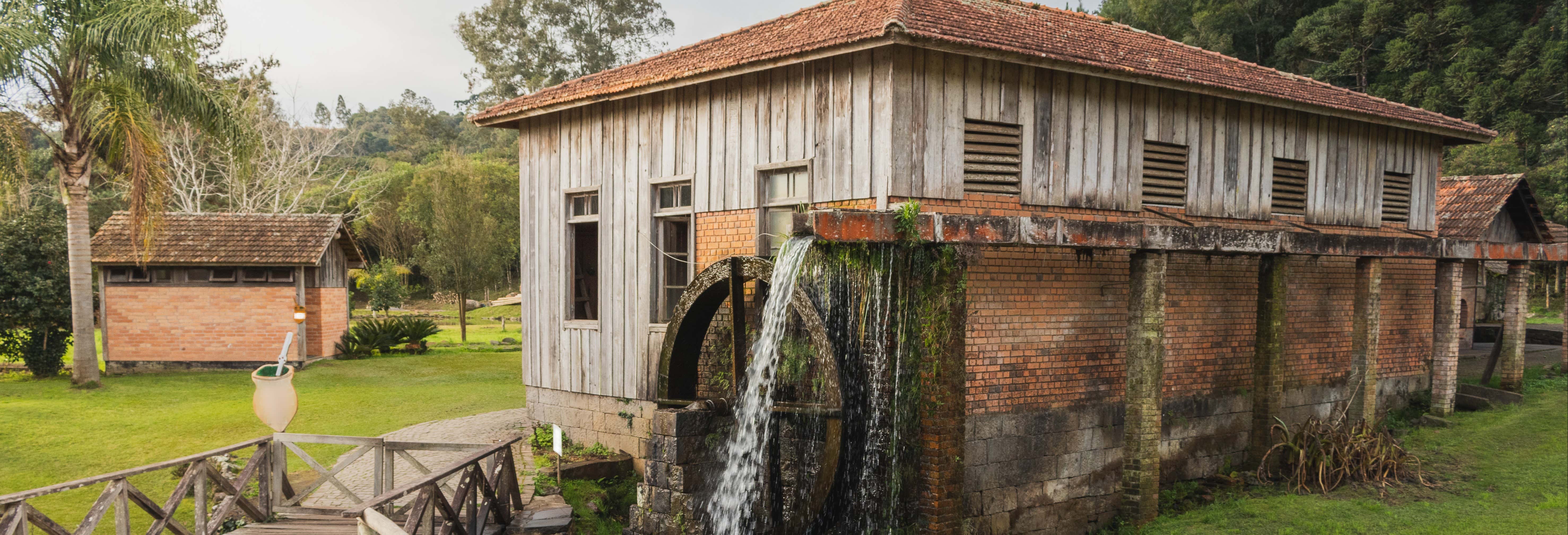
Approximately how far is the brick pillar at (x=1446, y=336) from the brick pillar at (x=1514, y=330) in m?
1.15

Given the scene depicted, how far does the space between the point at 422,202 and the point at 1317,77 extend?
103 ft

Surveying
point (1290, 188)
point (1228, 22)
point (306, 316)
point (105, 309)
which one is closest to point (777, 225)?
point (1290, 188)

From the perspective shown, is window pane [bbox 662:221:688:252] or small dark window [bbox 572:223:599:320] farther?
small dark window [bbox 572:223:599:320]

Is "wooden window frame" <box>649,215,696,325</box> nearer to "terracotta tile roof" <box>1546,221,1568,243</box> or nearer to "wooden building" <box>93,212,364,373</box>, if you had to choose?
"wooden building" <box>93,212,364,373</box>

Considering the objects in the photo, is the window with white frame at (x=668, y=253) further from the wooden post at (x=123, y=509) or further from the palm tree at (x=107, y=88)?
the palm tree at (x=107, y=88)

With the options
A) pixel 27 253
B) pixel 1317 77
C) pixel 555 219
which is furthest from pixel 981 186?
pixel 1317 77

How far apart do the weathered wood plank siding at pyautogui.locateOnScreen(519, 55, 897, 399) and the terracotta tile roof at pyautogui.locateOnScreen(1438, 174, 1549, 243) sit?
13.1 meters

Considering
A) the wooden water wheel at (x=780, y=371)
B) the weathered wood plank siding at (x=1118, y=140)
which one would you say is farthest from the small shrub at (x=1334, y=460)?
the wooden water wheel at (x=780, y=371)

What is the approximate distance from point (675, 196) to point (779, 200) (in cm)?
164

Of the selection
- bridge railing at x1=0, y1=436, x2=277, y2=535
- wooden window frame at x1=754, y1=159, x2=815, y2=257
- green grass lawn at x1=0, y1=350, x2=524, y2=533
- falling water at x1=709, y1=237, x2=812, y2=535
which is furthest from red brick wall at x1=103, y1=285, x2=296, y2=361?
falling water at x1=709, y1=237, x2=812, y2=535

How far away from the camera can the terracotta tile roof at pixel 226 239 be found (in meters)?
17.3

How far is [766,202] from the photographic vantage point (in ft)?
29.2

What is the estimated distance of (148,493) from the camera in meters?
9.61

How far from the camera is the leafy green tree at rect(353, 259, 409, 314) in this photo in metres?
28.8
